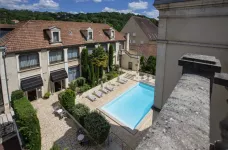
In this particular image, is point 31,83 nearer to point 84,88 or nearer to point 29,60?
point 29,60

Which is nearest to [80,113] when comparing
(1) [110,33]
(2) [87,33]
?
(2) [87,33]

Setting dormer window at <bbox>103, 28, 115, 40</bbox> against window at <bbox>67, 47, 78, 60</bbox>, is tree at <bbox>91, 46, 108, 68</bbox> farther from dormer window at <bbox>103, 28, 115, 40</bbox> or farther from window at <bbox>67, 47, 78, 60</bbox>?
dormer window at <bbox>103, 28, 115, 40</bbox>

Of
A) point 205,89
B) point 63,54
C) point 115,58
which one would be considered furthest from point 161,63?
point 115,58

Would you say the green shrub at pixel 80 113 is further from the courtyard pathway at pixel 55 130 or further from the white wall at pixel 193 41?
the white wall at pixel 193 41

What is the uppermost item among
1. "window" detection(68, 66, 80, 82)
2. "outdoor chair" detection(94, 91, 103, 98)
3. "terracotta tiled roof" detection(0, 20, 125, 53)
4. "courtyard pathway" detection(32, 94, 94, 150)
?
"terracotta tiled roof" detection(0, 20, 125, 53)

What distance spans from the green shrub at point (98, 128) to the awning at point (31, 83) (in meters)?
10.5

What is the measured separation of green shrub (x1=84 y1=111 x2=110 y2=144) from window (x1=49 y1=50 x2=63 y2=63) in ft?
40.8

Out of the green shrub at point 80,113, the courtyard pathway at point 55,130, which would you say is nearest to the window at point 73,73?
the courtyard pathway at point 55,130

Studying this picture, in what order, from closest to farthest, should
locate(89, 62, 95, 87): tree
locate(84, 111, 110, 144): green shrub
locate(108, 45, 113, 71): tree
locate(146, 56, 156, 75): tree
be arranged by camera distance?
locate(84, 111, 110, 144): green shrub < locate(89, 62, 95, 87): tree < locate(108, 45, 113, 71): tree < locate(146, 56, 156, 75): tree

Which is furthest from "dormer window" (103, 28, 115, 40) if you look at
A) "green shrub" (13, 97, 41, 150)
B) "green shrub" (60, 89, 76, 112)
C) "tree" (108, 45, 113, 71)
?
"green shrub" (13, 97, 41, 150)

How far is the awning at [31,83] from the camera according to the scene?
62.0ft

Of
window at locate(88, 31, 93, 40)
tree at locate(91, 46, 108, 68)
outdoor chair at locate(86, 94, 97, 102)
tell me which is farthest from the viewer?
window at locate(88, 31, 93, 40)

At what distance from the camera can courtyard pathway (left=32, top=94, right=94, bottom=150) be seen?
1320 cm

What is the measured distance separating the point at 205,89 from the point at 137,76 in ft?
89.0
